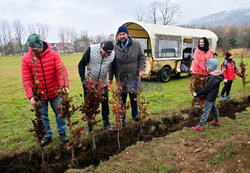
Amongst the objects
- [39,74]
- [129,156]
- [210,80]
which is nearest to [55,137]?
[39,74]

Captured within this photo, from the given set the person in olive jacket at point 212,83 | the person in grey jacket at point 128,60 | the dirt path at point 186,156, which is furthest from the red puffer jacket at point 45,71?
the person in olive jacket at point 212,83

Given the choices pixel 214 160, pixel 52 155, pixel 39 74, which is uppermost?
pixel 39 74

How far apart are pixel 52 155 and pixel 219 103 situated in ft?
15.8

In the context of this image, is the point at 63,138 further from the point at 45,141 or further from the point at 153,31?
the point at 153,31

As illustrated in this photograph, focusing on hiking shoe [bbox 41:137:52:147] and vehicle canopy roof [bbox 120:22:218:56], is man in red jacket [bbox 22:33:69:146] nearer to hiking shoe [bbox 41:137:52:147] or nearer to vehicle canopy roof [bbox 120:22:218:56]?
hiking shoe [bbox 41:137:52:147]

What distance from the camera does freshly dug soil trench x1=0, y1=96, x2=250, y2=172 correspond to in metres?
2.78

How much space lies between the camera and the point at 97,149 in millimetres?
3211

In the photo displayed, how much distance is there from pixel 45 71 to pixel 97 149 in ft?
5.85

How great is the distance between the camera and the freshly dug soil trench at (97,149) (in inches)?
109

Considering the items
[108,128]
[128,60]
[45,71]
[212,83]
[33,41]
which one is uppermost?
[33,41]

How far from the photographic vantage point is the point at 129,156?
8.87 feet

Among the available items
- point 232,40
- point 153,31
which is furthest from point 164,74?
point 232,40

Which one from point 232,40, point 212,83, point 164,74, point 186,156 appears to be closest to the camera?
point 186,156

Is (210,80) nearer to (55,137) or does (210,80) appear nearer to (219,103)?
(219,103)
